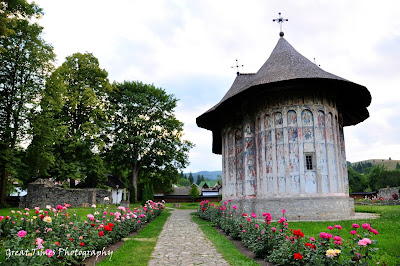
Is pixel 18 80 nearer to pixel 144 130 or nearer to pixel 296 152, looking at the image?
pixel 144 130

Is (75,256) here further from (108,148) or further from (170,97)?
(170,97)

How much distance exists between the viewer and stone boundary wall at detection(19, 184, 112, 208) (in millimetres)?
20188

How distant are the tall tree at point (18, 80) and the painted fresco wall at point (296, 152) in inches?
558

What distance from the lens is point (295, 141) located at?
13320 millimetres

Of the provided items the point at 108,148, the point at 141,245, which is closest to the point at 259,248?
the point at 141,245

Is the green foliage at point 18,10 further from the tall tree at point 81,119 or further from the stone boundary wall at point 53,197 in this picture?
the stone boundary wall at point 53,197

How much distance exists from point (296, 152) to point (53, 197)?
16873mm

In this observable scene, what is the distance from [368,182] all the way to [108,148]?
59222mm

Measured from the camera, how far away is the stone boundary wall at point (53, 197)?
2019 centimetres

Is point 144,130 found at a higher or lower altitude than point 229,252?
higher

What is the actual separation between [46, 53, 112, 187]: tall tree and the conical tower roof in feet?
35.4

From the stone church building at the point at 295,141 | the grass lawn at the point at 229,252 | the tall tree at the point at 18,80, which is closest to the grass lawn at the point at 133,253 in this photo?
the grass lawn at the point at 229,252

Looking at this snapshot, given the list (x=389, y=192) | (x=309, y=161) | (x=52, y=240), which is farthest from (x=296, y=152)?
(x=389, y=192)

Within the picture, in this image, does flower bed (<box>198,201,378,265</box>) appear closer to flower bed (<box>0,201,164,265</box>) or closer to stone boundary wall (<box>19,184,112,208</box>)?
flower bed (<box>0,201,164,265</box>)
